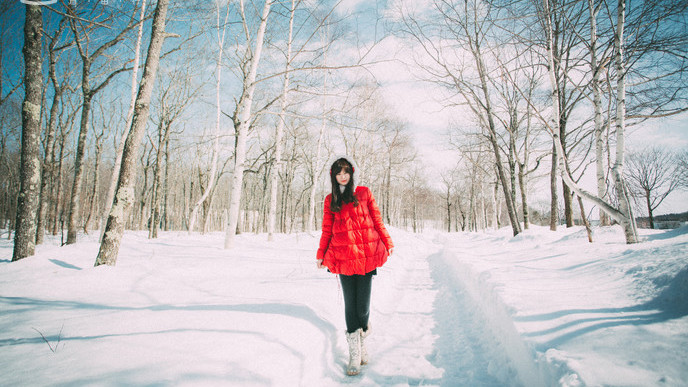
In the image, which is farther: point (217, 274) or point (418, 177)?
point (418, 177)

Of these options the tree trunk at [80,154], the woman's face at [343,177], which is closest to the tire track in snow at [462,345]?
the woman's face at [343,177]

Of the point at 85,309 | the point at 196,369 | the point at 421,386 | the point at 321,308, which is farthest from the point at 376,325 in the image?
the point at 85,309

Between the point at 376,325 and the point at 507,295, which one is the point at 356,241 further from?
the point at 507,295

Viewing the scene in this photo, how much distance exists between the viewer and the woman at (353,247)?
2254 mm

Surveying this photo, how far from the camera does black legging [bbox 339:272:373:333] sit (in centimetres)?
232

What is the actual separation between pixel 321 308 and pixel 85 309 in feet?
8.26

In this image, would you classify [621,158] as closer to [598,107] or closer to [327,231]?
[598,107]

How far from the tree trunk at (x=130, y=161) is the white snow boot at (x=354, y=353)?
4108 mm

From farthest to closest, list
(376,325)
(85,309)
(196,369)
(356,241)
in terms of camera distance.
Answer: (376,325) → (85,309) → (356,241) → (196,369)

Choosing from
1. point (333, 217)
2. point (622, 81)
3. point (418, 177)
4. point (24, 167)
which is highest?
point (418, 177)

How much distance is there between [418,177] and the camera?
31.5 meters

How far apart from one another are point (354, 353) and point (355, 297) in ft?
1.64

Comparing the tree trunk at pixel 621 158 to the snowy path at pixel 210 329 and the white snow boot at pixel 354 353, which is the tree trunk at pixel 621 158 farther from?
the white snow boot at pixel 354 353

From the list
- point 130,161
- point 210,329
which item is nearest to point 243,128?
point 130,161
